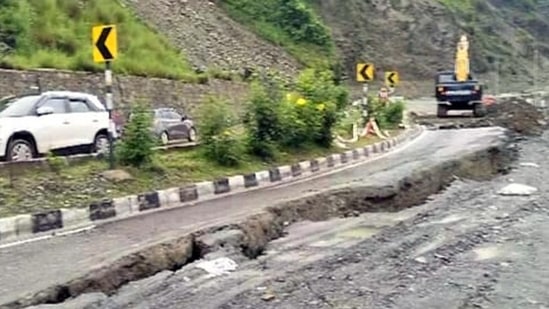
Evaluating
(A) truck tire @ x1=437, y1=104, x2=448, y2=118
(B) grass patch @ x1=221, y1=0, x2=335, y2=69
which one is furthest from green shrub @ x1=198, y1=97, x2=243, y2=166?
(B) grass patch @ x1=221, y1=0, x2=335, y2=69

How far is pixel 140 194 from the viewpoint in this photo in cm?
1240

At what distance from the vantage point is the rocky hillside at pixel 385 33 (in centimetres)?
4284

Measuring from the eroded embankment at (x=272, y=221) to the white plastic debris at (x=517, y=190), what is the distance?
1129mm

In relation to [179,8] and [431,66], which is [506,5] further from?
[179,8]

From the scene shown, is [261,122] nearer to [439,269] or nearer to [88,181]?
[88,181]

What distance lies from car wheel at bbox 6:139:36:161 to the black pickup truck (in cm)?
2698

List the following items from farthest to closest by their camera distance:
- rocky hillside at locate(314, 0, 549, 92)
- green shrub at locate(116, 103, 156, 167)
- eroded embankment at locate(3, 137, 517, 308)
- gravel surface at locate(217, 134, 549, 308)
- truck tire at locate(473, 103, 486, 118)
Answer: rocky hillside at locate(314, 0, 549, 92), truck tire at locate(473, 103, 486, 118), green shrub at locate(116, 103, 156, 167), eroded embankment at locate(3, 137, 517, 308), gravel surface at locate(217, 134, 549, 308)

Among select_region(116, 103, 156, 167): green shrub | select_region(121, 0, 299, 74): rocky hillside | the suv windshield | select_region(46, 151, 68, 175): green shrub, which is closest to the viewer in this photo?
select_region(46, 151, 68, 175): green shrub

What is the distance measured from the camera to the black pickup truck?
1532 inches

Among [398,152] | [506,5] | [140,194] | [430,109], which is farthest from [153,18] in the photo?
[506,5]

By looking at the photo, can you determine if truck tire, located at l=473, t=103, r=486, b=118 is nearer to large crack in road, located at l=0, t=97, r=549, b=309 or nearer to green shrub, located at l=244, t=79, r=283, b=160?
green shrub, located at l=244, t=79, r=283, b=160

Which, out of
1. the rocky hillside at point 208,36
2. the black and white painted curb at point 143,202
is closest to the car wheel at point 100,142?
the black and white painted curb at point 143,202

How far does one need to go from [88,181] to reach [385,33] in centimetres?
5652

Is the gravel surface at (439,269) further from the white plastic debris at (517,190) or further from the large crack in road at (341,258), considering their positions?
the white plastic debris at (517,190)
